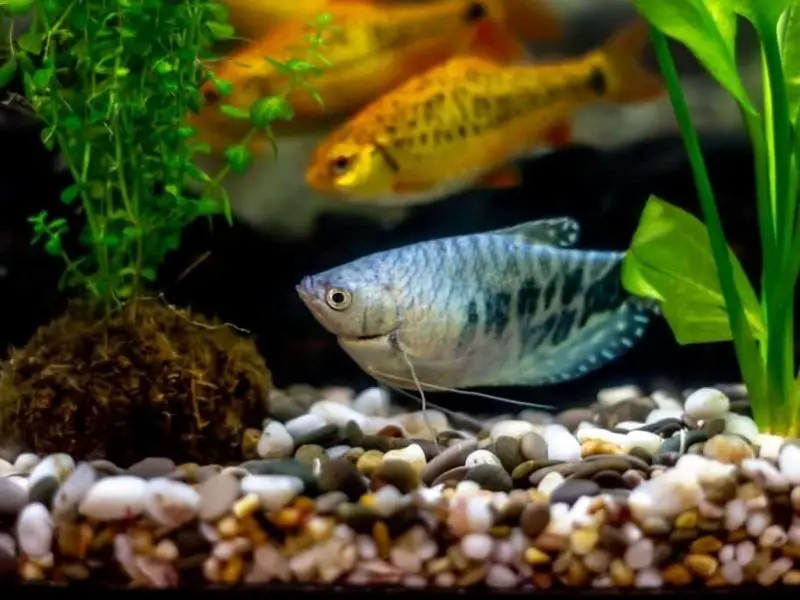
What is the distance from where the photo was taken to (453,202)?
7.98ft

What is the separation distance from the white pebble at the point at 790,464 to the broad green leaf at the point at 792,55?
0.81 m

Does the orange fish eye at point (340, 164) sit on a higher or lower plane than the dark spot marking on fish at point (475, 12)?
lower

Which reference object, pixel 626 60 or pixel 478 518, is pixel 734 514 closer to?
pixel 478 518

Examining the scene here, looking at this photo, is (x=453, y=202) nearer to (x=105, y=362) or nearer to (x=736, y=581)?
(x=105, y=362)

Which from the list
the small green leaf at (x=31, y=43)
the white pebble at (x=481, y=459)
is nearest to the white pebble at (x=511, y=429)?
the white pebble at (x=481, y=459)

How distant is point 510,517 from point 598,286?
31.6 inches

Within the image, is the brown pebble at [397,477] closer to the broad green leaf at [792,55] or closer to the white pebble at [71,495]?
the white pebble at [71,495]

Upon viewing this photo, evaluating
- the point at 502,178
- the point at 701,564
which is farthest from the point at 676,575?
the point at 502,178

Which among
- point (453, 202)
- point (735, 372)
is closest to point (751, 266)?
point (735, 372)

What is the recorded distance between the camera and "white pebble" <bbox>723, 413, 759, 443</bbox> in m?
2.09

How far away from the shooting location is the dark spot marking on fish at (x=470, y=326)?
202 centimetres

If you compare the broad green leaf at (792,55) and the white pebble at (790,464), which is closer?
the white pebble at (790,464)

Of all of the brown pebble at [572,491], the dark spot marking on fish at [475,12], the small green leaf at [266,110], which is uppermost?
the dark spot marking on fish at [475,12]

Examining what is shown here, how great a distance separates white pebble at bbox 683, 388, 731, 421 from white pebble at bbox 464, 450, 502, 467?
666mm
